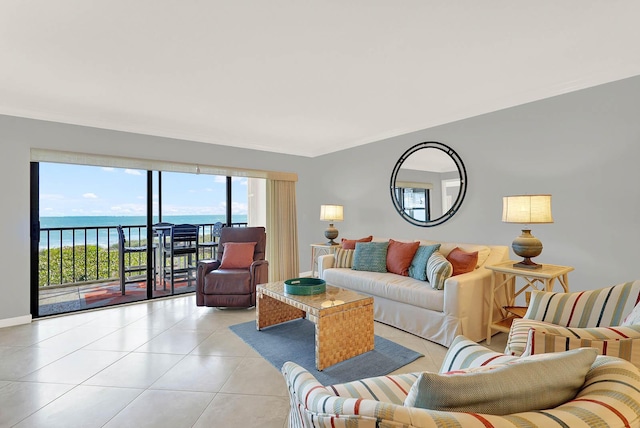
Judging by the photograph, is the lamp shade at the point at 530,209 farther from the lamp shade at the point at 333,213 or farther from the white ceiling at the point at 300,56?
the lamp shade at the point at 333,213

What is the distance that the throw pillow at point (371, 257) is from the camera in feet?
11.8

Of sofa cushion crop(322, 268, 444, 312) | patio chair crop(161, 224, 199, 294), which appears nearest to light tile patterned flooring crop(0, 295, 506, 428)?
sofa cushion crop(322, 268, 444, 312)

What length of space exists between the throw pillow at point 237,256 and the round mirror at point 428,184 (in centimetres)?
217

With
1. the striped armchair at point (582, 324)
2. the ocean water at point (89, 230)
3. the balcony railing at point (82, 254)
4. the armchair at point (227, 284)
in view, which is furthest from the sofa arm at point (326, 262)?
the balcony railing at point (82, 254)

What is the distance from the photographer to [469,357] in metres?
1.13

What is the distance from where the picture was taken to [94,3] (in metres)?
1.69

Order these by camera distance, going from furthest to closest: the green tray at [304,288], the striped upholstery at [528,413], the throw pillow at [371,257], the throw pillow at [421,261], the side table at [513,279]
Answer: the throw pillow at [371,257] < the throw pillow at [421,261] < the green tray at [304,288] < the side table at [513,279] < the striped upholstery at [528,413]

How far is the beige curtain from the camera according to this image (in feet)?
17.2

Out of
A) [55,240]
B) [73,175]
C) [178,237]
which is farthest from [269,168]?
[55,240]

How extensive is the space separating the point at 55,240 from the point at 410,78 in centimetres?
532

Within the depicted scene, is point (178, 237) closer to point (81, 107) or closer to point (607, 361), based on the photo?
point (81, 107)

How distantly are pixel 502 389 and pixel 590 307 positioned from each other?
1.54 metres

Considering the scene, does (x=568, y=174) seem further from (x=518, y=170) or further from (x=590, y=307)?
(x=590, y=307)

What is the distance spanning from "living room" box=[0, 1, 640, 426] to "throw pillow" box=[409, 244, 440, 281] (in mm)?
Result: 632
